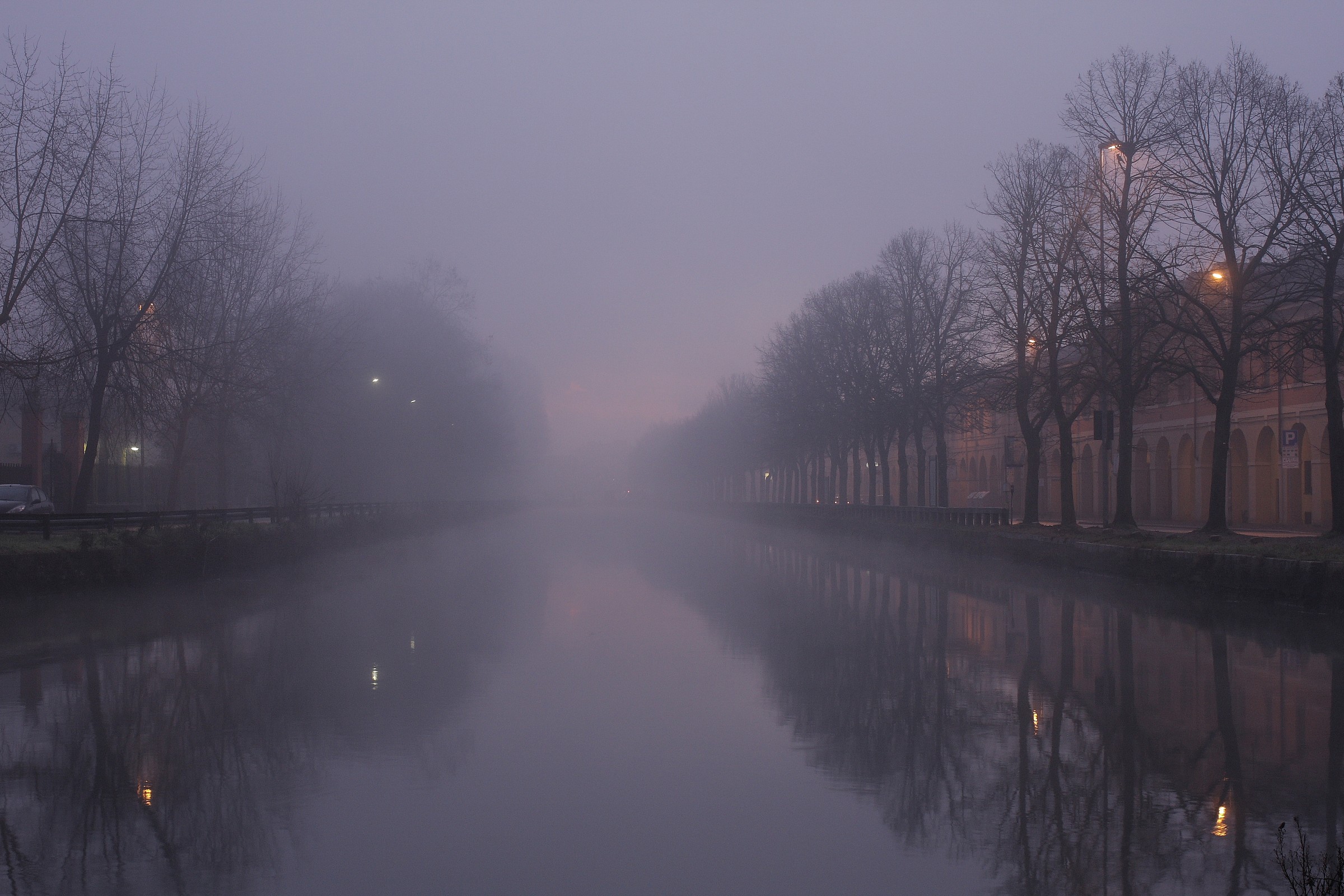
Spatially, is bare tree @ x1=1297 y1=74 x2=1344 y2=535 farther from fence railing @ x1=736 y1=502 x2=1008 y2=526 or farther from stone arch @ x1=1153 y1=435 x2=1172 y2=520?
stone arch @ x1=1153 y1=435 x2=1172 y2=520

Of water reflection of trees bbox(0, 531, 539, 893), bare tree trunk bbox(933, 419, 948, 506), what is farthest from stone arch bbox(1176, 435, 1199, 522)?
water reflection of trees bbox(0, 531, 539, 893)

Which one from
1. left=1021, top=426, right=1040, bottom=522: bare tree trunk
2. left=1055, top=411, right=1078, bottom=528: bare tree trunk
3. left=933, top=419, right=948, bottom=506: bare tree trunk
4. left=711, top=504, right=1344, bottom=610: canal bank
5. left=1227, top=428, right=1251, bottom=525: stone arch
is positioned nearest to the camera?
left=711, top=504, right=1344, bottom=610: canal bank

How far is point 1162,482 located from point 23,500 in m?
46.8

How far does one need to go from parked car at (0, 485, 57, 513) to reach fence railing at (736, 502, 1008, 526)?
2780cm

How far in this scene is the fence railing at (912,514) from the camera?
43.5 m

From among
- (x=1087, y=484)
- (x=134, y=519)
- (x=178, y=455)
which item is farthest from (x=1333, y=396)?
(x=1087, y=484)

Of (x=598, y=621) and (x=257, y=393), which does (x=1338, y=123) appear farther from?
(x=257, y=393)

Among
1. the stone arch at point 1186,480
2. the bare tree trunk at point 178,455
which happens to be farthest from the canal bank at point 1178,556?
the bare tree trunk at point 178,455

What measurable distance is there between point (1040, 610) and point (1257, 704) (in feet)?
27.2

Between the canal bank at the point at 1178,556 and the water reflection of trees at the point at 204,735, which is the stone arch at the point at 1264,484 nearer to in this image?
the canal bank at the point at 1178,556

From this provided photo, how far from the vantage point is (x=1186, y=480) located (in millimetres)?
51875

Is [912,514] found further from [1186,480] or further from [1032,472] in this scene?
[1186,480]

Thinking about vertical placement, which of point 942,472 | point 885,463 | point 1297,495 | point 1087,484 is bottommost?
point 1297,495

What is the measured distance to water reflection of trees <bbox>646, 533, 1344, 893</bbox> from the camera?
5.70m
